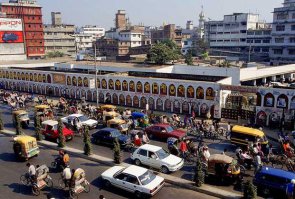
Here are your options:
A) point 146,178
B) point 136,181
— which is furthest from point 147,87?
point 136,181

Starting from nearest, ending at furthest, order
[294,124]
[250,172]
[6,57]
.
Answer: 1. [250,172]
2. [294,124]
3. [6,57]

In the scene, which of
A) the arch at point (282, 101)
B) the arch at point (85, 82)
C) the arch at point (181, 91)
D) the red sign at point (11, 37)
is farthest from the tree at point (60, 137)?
the red sign at point (11, 37)

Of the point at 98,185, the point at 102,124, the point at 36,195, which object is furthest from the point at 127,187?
the point at 102,124

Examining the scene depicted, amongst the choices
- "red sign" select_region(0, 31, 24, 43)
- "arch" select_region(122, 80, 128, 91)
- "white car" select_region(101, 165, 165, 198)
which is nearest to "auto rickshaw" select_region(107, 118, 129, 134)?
"white car" select_region(101, 165, 165, 198)

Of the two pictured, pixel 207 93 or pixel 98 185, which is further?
pixel 207 93

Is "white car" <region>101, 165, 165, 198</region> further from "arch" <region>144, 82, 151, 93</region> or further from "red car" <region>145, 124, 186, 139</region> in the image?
"arch" <region>144, 82, 151, 93</region>

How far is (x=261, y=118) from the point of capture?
33.4m

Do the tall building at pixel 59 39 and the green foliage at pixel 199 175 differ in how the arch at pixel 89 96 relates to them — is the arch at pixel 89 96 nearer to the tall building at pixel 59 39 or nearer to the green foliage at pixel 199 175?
the green foliage at pixel 199 175

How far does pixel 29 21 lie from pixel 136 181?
10711 centimetres

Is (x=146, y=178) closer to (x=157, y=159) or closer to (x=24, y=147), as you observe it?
(x=157, y=159)

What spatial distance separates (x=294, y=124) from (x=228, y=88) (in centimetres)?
791

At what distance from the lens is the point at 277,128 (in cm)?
3225

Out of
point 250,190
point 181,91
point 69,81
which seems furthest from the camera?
point 69,81

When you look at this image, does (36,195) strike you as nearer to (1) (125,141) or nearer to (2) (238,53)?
(1) (125,141)
